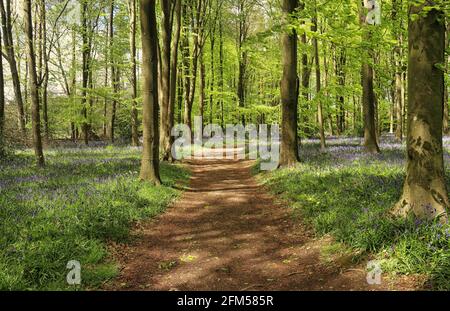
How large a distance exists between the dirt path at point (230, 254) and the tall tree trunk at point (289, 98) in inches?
154

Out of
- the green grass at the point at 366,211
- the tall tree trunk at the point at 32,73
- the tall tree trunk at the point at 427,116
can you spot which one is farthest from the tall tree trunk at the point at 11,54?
the tall tree trunk at the point at 427,116

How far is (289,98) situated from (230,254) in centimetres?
906

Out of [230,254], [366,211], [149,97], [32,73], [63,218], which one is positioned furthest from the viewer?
[32,73]

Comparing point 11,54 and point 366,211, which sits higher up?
point 11,54

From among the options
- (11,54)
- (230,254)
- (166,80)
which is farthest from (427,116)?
(11,54)

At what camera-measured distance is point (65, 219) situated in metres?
6.98

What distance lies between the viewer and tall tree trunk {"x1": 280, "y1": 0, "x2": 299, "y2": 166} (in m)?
14.1

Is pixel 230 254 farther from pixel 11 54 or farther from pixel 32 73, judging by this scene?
pixel 11 54

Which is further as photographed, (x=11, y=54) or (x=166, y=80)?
(x=11, y=54)

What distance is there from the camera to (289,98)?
14258mm
